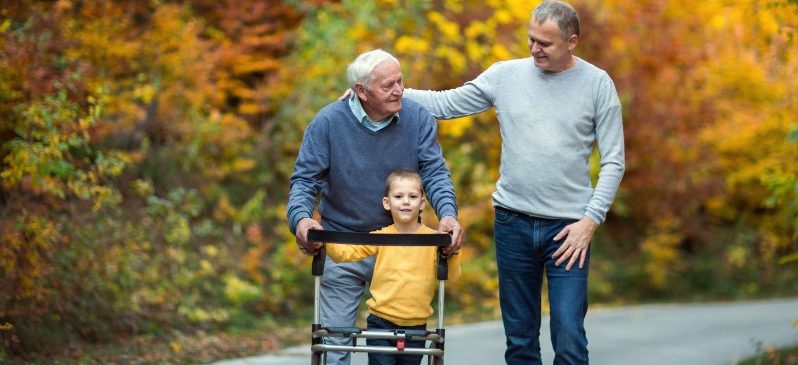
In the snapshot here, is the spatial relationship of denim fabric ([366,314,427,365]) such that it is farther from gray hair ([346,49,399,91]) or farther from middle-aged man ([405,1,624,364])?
gray hair ([346,49,399,91])

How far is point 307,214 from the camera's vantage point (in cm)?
470

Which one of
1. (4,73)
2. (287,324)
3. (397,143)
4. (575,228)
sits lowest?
(287,324)

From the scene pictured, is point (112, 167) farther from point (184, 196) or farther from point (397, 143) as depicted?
point (397, 143)

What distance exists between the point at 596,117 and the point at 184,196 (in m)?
5.87

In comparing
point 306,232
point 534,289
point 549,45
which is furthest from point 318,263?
point 549,45

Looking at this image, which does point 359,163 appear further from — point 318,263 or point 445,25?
point 445,25

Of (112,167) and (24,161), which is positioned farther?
(112,167)

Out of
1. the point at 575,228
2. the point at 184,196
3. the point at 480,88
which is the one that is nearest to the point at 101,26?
the point at 184,196

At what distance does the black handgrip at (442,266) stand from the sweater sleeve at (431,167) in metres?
0.22

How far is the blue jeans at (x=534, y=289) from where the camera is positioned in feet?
16.4

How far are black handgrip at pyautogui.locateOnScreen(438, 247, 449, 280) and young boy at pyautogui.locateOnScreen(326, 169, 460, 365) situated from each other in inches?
1.8

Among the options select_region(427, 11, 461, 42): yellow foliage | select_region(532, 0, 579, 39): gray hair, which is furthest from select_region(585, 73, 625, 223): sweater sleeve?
select_region(427, 11, 461, 42): yellow foliage

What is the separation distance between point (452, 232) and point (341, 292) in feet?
1.90

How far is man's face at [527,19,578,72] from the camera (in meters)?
4.89
